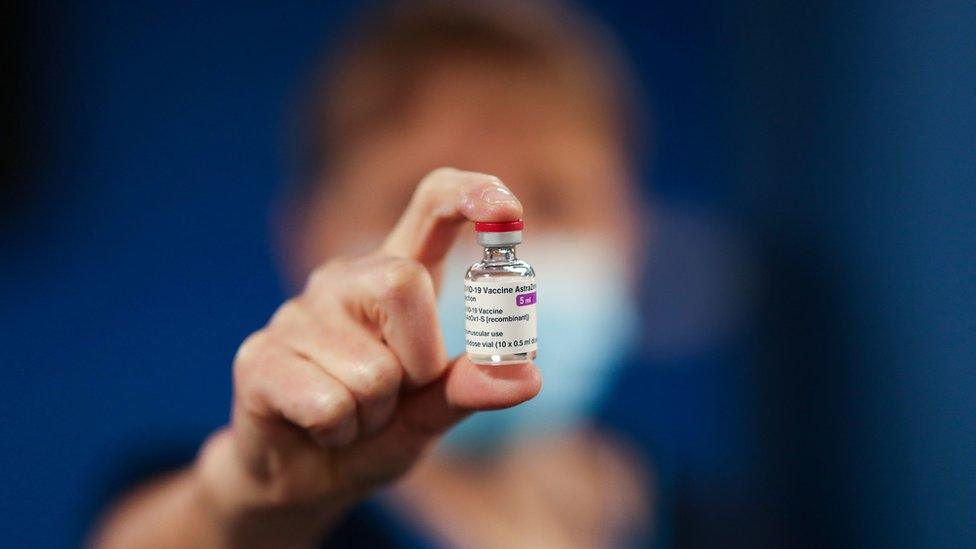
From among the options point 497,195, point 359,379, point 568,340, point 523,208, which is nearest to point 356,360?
point 359,379

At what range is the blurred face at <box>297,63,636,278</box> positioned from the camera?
2135mm

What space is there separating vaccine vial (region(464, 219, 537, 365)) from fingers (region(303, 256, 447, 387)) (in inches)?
2.0

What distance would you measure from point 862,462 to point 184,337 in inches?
82.1

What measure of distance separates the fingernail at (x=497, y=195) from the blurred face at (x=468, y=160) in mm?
1211

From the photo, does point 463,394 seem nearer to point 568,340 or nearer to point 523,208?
point 523,208

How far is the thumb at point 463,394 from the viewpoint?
881 millimetres

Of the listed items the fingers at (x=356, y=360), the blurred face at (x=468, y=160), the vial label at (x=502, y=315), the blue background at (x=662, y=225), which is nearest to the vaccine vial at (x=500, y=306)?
the vial label at (x=502, y=315)

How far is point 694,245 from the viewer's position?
8.57 ft

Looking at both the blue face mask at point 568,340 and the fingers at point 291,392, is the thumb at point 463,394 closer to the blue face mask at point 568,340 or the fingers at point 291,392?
the fingers at point 291,392

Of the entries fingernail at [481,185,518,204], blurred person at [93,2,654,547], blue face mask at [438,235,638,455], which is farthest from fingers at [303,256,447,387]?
blue face mask at [438,235,638,455]

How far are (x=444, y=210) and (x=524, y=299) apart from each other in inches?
6.2

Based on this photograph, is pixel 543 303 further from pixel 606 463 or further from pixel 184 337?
pixel 184 337

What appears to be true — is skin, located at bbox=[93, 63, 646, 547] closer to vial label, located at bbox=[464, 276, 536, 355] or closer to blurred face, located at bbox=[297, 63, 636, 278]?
vial label, located at bbox=[464, 276, 536, 355]

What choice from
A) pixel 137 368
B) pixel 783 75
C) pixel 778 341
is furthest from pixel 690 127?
pixel 137 368
